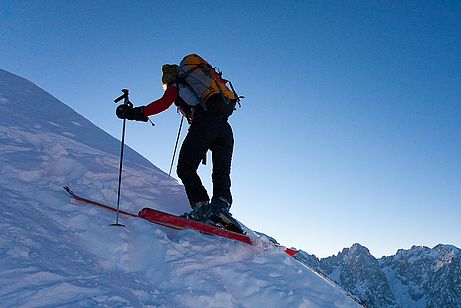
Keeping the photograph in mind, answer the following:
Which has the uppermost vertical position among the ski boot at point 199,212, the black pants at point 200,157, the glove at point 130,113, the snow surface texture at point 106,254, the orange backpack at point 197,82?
the orange backpack at point 197,82

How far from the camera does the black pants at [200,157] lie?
17.8 feet

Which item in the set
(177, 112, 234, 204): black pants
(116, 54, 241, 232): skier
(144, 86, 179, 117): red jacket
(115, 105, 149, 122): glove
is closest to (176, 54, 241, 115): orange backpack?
(116, 54, 241, 232): skier

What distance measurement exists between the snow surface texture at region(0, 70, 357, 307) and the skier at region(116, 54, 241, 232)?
596 millimetres

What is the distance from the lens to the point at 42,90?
11227mm

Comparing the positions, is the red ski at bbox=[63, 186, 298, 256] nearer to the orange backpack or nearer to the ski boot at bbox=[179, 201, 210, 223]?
the ski boot at bbox=[179, 201, 210, 223]

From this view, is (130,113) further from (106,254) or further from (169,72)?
(106,254)

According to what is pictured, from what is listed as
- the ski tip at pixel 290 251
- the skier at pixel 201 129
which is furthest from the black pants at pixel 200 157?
the ski tip at pixel 290 251

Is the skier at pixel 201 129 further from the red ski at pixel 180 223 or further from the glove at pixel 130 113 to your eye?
the red ski at pixel 180 223

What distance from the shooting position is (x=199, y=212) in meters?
5.32

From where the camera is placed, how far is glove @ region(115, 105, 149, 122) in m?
5.38

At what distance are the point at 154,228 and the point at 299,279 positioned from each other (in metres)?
1.84

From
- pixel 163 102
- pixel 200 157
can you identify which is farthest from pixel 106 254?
pixel 163 102

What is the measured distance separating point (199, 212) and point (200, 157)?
816 millimetres

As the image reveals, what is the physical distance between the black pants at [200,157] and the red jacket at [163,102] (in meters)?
0.49
